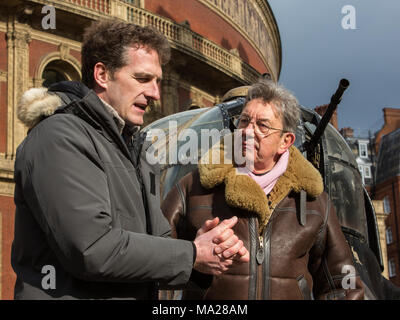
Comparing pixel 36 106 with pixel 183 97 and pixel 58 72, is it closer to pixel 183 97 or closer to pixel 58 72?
pixel 58 72

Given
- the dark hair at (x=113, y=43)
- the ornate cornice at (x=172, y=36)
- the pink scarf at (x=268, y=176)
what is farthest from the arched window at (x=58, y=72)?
the dark hair at (x=113, y=43)

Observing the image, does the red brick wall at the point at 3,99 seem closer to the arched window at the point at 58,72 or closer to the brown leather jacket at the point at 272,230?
the arched window at the point at 58,72

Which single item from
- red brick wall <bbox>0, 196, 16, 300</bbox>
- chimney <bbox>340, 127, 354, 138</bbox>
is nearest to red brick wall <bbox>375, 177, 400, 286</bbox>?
chimney <bbox>340, 127, 354, 138</bbox>

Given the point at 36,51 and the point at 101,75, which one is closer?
the point at 101,75

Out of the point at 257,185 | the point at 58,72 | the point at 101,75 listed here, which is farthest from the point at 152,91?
the point at 58,72

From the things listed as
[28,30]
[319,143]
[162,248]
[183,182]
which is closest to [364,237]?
[319,143]

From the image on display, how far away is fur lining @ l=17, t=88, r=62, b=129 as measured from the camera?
2.18 metres

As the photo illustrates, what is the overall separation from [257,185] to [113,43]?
47.8 inches

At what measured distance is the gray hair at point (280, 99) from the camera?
338 centimetres

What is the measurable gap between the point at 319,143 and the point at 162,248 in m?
3.70

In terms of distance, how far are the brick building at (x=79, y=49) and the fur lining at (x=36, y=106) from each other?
1086 cm

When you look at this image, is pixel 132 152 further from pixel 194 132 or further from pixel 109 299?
pixel 194 132

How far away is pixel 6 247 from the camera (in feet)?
48.1

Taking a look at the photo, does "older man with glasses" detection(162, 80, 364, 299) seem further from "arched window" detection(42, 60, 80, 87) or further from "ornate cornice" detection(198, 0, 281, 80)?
"ornate cornice" detection(198, 0, 281, 80)
